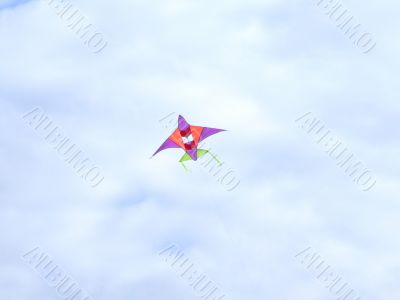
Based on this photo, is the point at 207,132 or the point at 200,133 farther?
the point at 207,132

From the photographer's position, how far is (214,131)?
85312 millimetres

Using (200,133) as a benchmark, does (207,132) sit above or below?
above

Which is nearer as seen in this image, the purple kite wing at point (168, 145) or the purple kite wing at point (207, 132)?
the purple kite wing at point (207, 132)

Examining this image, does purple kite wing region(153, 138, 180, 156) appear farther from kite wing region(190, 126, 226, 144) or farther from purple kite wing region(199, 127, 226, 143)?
purple kite wing region(199, 127, 226, 143)

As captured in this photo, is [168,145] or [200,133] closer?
[200,133]

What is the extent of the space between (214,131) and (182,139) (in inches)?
147

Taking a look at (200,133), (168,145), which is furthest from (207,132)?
(168,145)

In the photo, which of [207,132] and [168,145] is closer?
[207,132]

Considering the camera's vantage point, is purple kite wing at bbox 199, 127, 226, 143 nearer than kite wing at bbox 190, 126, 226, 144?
No

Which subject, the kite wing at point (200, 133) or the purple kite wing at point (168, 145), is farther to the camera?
the purple kite wing at point (168, 145)

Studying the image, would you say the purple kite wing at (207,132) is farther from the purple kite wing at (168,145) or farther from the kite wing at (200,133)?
the purple kite wing at (168,145)

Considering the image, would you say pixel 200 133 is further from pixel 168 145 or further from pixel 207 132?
pixel 168 145

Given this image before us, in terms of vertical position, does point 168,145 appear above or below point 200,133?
below

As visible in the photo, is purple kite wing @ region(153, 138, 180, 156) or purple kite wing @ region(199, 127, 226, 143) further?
purple kite wing @ region(153, 138, 180, 156)
